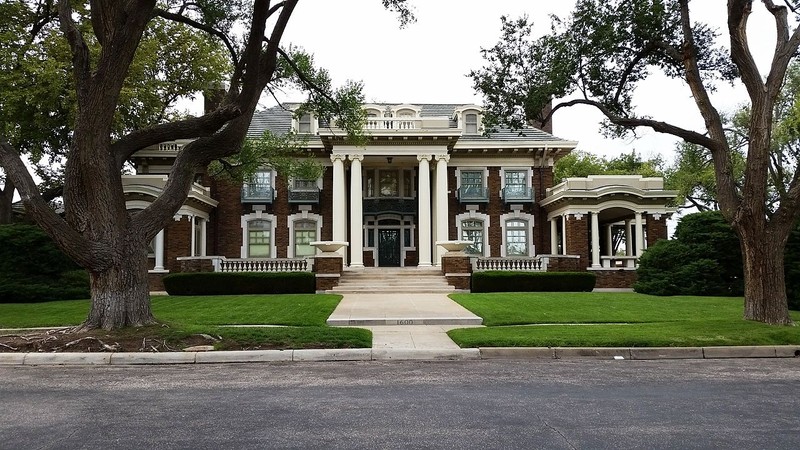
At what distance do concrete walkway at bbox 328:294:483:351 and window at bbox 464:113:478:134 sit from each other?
15.1 m

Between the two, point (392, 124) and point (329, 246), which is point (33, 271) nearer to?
point (329, 246)

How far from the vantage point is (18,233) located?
2133 centimetres

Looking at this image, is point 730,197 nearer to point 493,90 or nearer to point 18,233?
point 493,90

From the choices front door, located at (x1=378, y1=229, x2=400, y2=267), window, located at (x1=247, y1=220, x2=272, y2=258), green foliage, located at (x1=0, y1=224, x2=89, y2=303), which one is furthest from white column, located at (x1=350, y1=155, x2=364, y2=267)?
green foliage, located at (x1=0, y1=224, x2=89, y2=303)

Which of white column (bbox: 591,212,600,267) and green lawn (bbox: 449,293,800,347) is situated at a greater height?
white column (bbox: 591,212,600,267)

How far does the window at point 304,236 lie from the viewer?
31.3m

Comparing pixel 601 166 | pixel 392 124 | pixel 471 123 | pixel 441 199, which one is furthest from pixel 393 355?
pixel 601 166

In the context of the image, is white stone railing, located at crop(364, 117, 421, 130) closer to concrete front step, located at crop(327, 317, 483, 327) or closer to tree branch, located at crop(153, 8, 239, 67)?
tree branch, located at crop(153, 8, 239, 67)

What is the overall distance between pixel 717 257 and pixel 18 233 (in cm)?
2547

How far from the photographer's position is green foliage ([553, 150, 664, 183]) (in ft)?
173

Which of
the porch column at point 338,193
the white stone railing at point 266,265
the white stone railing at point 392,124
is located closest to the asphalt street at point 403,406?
the white stone railing at point 266,265

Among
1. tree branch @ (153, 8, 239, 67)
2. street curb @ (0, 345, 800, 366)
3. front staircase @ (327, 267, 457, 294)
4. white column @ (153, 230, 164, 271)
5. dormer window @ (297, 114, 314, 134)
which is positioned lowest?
street curb @ (0, 345, 800, 366)

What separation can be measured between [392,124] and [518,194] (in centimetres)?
765

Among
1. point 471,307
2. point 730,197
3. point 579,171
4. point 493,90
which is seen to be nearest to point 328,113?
point 493,90
